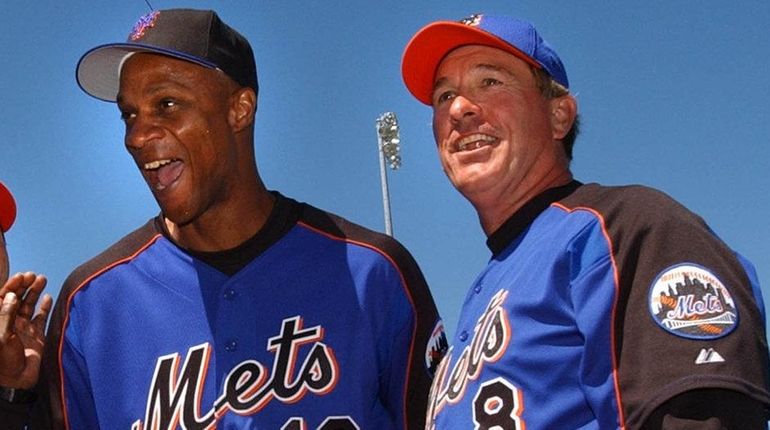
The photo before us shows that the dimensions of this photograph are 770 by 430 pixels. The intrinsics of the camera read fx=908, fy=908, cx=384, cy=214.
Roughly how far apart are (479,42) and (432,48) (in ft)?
0.72

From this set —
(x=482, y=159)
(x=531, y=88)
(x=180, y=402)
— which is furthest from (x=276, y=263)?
(x=531, y=88)

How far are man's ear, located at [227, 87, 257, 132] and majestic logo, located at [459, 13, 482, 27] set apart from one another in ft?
3.23

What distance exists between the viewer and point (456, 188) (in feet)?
11.2

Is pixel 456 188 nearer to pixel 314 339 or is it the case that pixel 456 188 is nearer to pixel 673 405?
pixel 314 339

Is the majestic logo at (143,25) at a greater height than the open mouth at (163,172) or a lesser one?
greater

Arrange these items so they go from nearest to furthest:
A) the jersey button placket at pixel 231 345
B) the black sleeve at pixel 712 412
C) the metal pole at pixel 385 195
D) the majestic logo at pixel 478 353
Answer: the black sleeve at pixel 712 412 < the majestic logo at pixel 478 353 < the jersey button placket at pixel 231 345 < the metal pole at pixel 385 195

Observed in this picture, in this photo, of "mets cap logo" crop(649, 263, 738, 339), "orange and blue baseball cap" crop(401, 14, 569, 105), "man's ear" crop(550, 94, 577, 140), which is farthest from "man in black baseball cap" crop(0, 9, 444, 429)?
"mets cap logo" crop(649, 263, 738, 339)

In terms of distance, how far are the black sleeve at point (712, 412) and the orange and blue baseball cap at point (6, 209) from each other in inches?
127

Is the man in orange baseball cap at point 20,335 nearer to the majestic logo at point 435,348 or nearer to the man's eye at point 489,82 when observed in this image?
the majestic logo at point 435,348

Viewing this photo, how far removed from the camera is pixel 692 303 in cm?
216

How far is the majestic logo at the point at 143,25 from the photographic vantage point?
146 inches

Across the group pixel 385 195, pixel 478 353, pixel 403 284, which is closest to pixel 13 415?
pixel 403 284

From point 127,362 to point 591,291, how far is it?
6.59 feet

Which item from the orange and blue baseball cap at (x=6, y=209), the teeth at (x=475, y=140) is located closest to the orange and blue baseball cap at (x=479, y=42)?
the teeth at (x=475, y=140)
